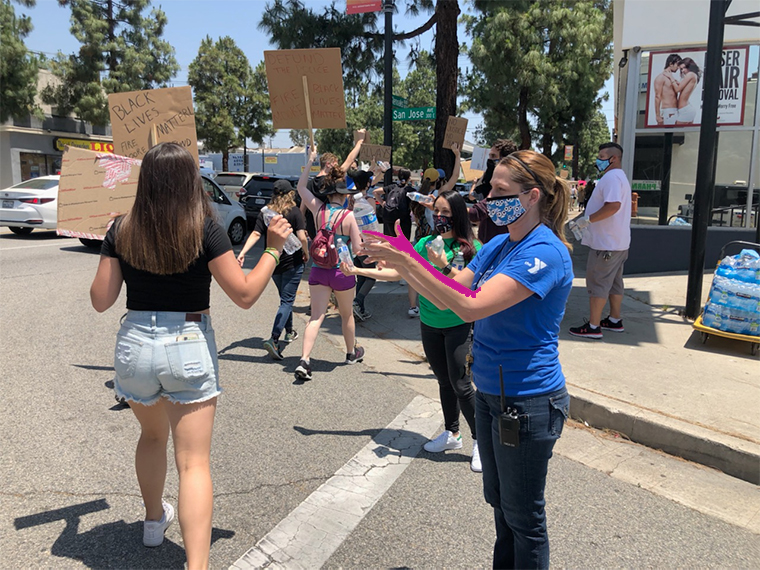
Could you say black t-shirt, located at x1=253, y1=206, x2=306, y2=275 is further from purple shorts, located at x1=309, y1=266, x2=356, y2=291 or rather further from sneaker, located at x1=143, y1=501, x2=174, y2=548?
sneaker, located at x1=143, y1=501, x2=174, y2=548

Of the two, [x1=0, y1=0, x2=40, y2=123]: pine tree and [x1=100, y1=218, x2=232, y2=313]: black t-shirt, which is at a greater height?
[x1=0, y1=0, x2=40, y2=123]: pine tree

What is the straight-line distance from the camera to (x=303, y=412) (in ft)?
15.5

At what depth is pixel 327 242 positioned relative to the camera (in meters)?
5.45

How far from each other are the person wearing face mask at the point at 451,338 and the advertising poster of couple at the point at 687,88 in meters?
8.11

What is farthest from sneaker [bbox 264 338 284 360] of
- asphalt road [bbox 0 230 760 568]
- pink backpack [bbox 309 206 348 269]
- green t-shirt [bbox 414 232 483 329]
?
green t-shirt [bbox 414 232 483 329]

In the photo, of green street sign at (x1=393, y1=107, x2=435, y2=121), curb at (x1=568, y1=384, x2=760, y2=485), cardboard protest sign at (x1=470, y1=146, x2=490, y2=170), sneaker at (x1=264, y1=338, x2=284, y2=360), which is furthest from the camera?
cardboard protest sign at (x1=470, y1=146, x2=490, y2=170)

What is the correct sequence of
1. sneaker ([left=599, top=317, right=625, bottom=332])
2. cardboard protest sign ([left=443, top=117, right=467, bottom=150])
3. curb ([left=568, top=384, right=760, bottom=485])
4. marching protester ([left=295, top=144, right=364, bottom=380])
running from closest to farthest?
curb ([left=568, top=384, right=760, bottom=485]) → marching protester ([left=295, top=144, right=364, bottom=380]) → sneaker ([left=599, top=317, right=625, bottom=332]) → cardboard protest sign ([left=443, top=117, right=467, bottom=150])

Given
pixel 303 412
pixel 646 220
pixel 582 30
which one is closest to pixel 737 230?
pixel 646 220

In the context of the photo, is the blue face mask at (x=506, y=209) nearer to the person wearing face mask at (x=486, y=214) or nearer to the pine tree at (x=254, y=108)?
the person wearing face mask at (x=486, y=214)

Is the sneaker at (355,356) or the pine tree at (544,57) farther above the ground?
the pine tree at (544,57)

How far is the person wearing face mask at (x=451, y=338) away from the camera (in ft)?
12.4

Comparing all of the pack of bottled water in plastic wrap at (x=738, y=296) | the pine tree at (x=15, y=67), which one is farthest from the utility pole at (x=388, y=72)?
the pine tree at (x=15, y=67)

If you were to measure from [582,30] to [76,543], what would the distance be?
79.7ft

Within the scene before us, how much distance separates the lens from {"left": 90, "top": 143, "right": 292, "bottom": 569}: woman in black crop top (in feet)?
7.88
